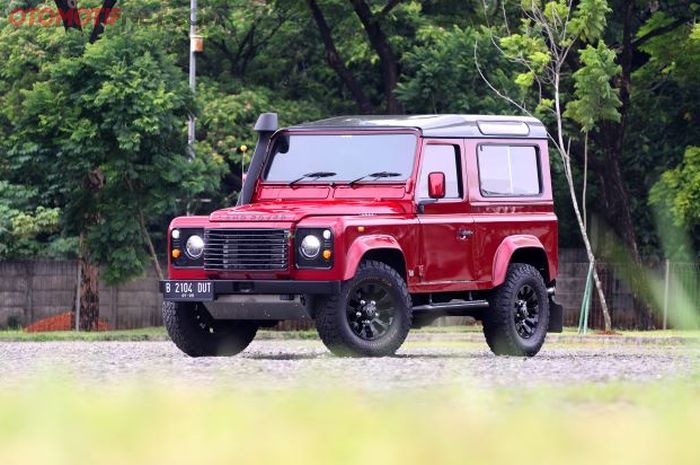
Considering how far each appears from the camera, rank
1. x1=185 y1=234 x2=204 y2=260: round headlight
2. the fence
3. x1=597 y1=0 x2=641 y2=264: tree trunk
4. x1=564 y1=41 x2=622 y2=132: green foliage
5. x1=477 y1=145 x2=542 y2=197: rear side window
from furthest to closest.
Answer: the fence < x1=597 y1=0 x2=641 y2=264: tree trunk < x1=564 y1=41 x2=622 y2=132: green foliage < x1=477 y1=145 x2=542 y2=197: rear side window < x1=185 y1=234 x2=204 y2=260: round headlight

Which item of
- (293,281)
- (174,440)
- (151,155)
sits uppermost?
(151,155)

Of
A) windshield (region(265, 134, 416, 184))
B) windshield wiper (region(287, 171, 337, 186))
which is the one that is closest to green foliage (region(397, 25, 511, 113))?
windshield (region(265, 134, 416, 184))

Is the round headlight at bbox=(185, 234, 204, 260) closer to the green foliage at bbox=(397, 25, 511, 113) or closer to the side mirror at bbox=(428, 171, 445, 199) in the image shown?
the side mirror at bbox=(428, 171, 445, 199)

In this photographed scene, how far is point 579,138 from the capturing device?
137ft

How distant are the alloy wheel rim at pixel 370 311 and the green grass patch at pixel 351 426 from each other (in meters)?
5.89

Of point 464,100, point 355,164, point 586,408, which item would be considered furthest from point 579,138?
point 586,408

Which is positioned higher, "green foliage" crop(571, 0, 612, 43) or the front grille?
"green foliage" crop(571, 0, 612, 43)

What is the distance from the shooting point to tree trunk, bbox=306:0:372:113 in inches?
1652

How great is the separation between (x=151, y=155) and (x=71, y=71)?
7.21 ft

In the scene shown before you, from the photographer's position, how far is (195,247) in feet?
60.2

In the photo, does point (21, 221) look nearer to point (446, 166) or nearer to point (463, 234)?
point (446, 166)

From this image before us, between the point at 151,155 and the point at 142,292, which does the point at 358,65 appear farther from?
the point at 151,155

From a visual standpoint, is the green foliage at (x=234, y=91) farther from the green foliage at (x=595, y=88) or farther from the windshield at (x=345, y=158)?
the windshield at (x=345, y=158)

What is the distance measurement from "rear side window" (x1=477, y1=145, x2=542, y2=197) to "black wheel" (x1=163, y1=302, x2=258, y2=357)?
2896mm
